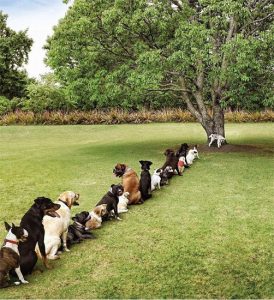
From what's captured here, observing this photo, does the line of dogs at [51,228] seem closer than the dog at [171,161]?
Yes

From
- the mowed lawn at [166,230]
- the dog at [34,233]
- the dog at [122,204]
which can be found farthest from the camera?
the dog at [122,204]

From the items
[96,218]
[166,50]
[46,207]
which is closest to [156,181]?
[96,218]

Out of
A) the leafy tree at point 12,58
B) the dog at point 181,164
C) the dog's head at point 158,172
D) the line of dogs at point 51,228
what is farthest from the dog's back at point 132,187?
the leafy tree at point 12,58

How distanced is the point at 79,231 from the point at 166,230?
1.66 m

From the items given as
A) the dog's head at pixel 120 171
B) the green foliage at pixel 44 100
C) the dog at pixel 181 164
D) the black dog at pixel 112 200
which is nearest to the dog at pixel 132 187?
the dog's head at pixel 120 171

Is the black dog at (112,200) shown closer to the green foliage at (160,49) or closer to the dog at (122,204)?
the dog at (122,204)

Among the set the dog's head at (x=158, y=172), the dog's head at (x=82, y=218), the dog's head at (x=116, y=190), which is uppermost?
the dog's head at (x=116, y=190)

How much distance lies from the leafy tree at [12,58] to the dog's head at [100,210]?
3889cm

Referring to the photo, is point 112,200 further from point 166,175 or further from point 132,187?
point 166,175

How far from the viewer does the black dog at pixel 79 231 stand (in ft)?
24.2

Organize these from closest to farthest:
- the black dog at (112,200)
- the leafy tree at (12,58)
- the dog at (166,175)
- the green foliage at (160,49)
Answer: the black dog at (112,200) < the dog at (166,175) < the green foliage at (160,49) < the leafy tree at (12,58)

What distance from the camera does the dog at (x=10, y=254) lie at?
219 inches

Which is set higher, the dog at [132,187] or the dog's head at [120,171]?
the dog's head at [120,171]

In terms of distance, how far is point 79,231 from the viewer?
7.61 m
